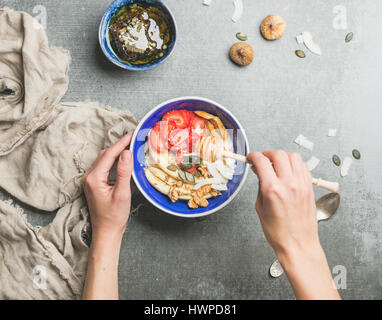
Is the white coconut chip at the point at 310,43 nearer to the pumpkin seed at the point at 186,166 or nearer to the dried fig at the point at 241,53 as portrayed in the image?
the dried fig at the point at 241,53

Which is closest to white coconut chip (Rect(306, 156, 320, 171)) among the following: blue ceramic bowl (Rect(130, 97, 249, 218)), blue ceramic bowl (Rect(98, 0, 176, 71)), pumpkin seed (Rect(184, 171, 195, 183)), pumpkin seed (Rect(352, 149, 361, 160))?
pumpkin seed (Rect(352, 149, 361, 160))

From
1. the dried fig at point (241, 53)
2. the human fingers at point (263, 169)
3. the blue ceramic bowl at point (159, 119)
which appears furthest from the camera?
the dried fig at point (241, 53)

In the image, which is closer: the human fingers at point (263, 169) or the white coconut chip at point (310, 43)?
the human fingers at point (263, 169)

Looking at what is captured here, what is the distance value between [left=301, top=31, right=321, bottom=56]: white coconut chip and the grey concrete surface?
21mm

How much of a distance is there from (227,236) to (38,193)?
2.03 ft

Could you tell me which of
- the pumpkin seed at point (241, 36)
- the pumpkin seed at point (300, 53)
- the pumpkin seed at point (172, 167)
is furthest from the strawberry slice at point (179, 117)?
the pumpkin seed at point (300, 53)

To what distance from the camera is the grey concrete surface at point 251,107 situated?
113 cm

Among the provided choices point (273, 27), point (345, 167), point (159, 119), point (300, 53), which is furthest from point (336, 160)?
point (159, 119)

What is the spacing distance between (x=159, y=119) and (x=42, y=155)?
1.31 feet

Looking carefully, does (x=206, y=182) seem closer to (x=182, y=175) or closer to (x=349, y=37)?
(x=182, y=175)

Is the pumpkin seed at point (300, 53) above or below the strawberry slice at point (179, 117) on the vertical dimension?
above

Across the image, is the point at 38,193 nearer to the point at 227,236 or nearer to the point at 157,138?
the point at 157,138

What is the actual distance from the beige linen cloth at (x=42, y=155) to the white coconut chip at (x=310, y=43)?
63cm
